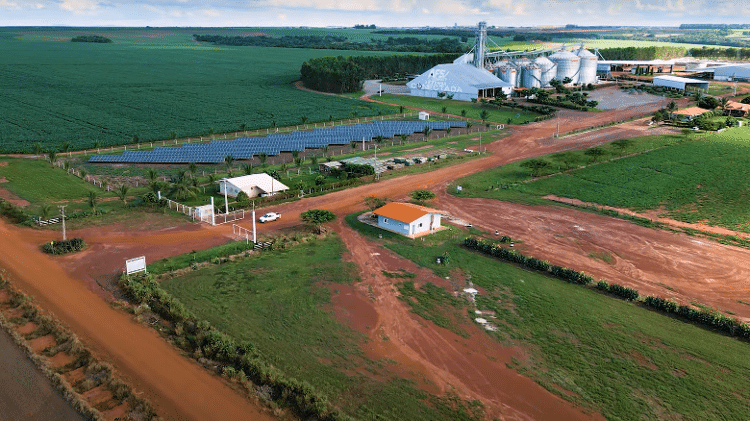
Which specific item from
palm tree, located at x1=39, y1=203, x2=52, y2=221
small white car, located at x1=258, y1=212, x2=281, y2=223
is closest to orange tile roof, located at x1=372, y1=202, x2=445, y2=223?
small white car, located at x1=258, y1=212, x2=281, y2=223

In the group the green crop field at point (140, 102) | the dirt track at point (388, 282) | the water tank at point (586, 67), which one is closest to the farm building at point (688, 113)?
the water tank at point (586, 67)

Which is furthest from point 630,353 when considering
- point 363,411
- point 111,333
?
point 111,333

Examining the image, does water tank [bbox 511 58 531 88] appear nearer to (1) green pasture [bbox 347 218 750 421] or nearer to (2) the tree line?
(2) the tree line

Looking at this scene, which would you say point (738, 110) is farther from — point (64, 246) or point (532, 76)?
point (64, 246)

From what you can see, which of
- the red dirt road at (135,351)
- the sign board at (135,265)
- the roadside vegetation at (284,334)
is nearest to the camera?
the red dirt road at (135,351)

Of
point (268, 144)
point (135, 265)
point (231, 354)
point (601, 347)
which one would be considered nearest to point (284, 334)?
point (231, 354)

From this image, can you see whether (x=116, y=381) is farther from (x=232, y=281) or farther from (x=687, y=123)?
(x=687, y=123)

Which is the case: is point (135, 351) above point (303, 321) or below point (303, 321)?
below

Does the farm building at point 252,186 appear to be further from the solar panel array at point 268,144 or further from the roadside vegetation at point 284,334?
the solar panel array at point 268,144
